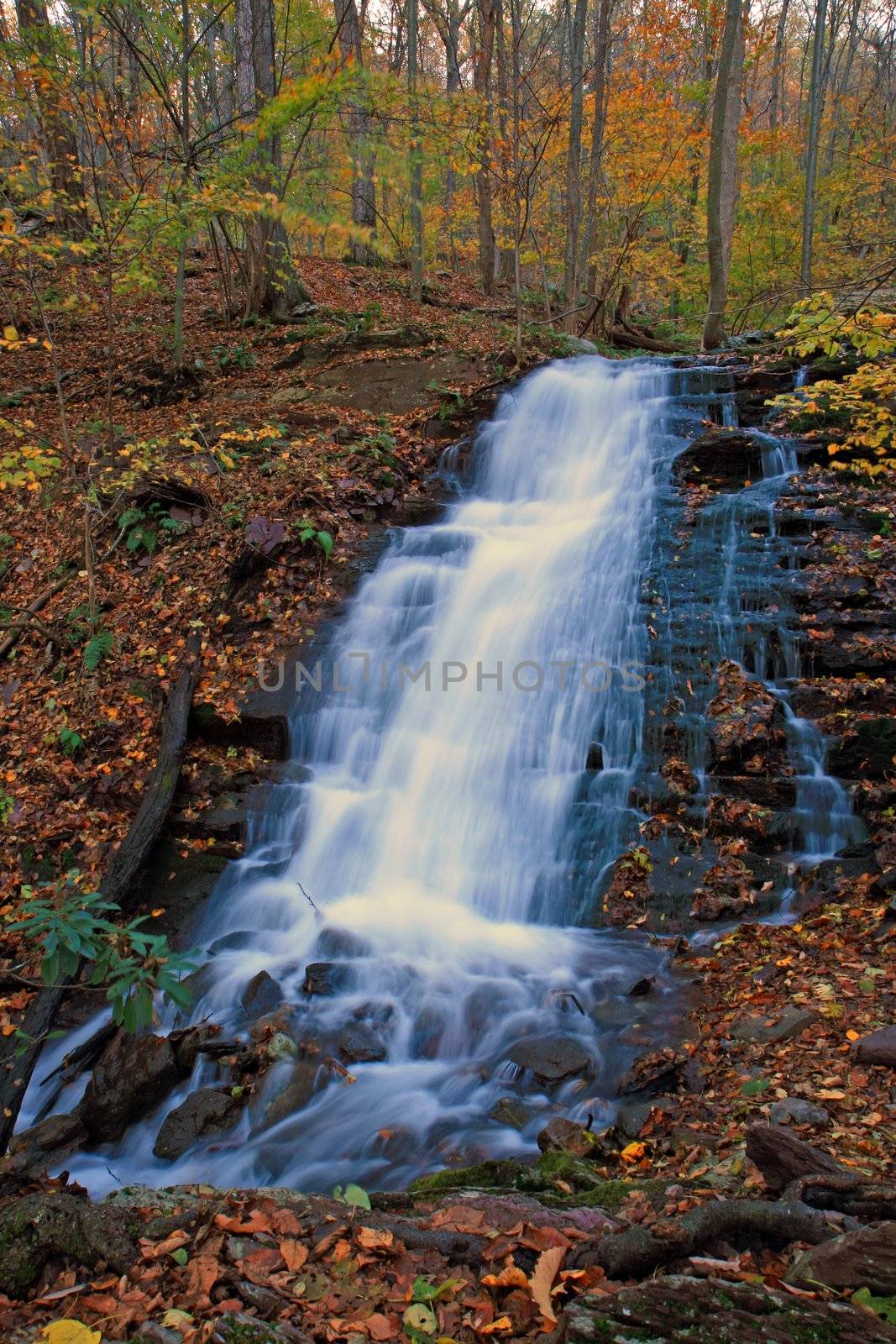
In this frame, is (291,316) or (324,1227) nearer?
(324,1227)

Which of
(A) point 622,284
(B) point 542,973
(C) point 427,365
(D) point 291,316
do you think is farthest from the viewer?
(A) point 622,284

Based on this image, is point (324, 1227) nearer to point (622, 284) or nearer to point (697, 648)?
point (697, 648)

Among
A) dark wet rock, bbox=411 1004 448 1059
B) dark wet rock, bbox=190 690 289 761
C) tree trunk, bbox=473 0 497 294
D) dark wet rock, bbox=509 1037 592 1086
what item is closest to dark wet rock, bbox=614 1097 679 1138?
dark wet rock, bbox=509 1037 592 1086

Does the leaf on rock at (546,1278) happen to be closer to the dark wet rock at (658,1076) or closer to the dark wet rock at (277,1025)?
the dark wet rock at (658,1076)

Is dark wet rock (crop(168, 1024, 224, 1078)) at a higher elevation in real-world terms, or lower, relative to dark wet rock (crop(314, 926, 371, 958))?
lower

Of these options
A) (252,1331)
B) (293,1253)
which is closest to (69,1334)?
(252,1331)

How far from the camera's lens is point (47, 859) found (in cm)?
624

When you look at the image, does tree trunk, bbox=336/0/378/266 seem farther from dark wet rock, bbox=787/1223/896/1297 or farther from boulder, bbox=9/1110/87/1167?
dark wet rock, bbox=787/1223/896/1297

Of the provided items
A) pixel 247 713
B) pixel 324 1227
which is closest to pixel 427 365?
pixel 247 713

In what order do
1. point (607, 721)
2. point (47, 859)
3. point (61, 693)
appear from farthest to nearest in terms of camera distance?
1. point (61, 693)
2. point (607, 721)
3. point (47, 859)

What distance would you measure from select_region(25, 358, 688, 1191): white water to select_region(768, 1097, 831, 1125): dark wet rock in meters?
1.09

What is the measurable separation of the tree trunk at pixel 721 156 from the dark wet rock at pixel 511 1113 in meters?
11.8

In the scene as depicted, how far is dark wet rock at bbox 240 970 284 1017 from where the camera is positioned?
5.00 metres

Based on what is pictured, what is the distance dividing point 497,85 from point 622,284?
15.4ft
